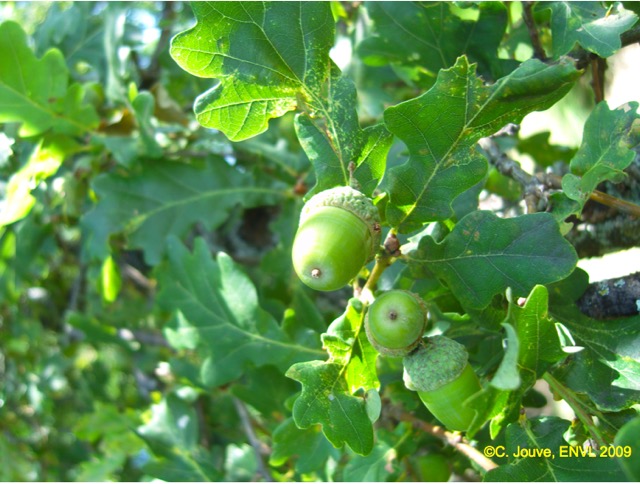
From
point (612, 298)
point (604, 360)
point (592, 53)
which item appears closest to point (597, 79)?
point (592, 53)

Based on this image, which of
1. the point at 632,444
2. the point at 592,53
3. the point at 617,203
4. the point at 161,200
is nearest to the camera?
the point at 632,444

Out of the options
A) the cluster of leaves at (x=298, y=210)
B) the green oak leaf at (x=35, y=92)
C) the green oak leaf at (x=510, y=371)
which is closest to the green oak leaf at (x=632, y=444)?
the cluster of leaves at (x=298, y=210)

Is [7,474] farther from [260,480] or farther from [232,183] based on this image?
[232,183]

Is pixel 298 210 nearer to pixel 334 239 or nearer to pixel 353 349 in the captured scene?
pixel 353 349

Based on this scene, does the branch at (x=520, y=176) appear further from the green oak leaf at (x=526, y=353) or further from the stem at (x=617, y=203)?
the green oak leaf at (x=526, y=353)

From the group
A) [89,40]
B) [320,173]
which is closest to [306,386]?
[320,173]
